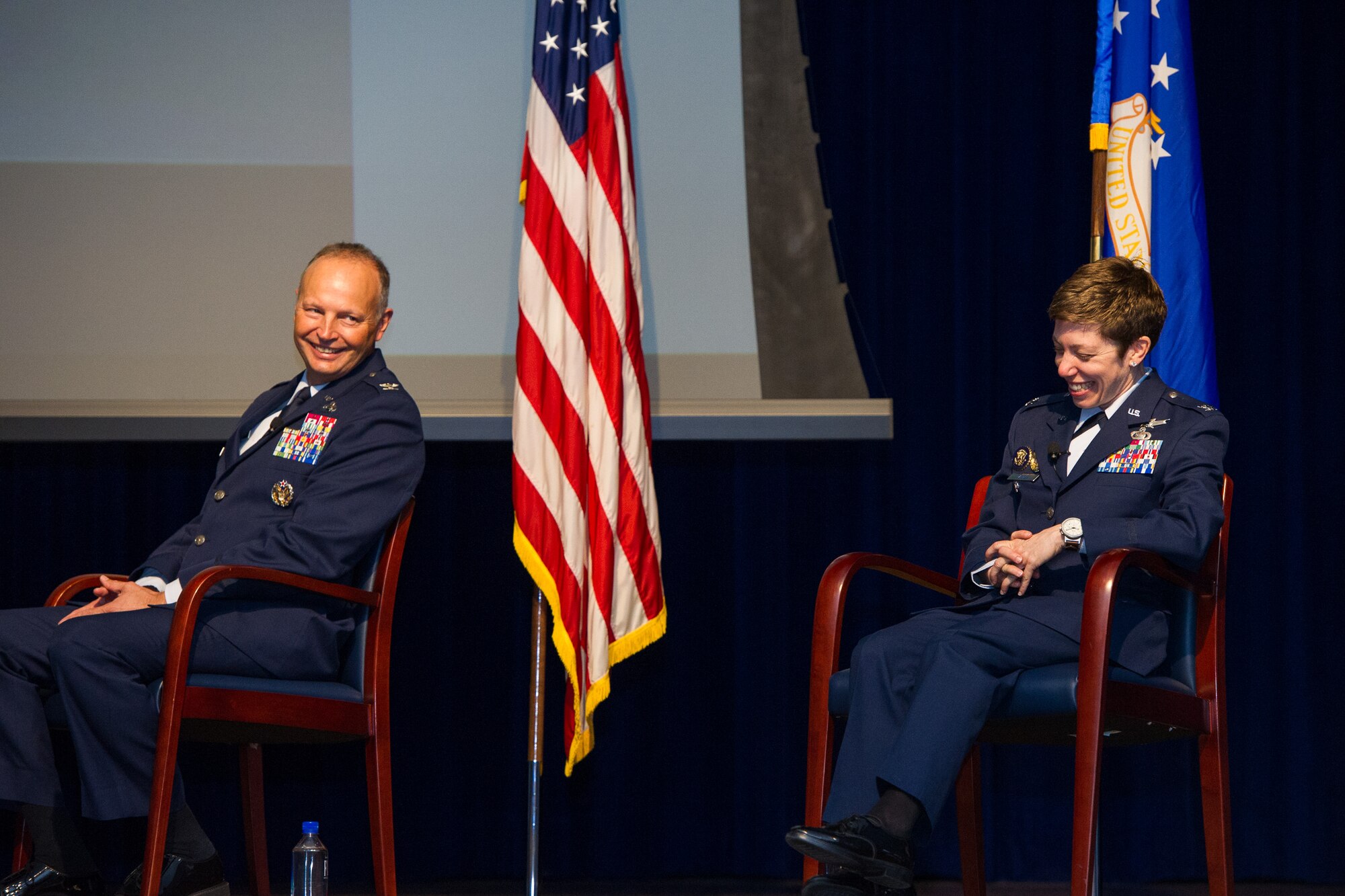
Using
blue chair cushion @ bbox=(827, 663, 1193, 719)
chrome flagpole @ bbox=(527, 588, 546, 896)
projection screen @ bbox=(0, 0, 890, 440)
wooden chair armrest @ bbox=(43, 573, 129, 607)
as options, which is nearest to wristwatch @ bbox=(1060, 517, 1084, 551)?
blue chair cushion @ bbox=(827, 663, 1193, 719)

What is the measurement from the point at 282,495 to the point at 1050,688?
151 centimetres

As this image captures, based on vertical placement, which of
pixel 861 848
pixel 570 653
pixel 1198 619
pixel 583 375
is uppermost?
pixel 583 375

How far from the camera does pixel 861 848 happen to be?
2.05 m

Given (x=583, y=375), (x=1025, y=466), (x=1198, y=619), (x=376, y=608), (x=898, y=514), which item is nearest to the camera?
(x=1198, y=619)

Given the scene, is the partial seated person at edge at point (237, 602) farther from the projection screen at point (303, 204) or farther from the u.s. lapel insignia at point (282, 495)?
the projection screen at point (303, 204)

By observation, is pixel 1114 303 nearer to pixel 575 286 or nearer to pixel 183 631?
pixel 575 286

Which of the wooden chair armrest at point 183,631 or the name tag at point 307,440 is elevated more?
the name tag at point 307,440

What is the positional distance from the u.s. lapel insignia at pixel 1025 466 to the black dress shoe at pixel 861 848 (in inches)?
32.3

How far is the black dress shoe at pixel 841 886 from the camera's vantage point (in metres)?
2.09

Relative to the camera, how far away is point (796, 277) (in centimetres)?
349

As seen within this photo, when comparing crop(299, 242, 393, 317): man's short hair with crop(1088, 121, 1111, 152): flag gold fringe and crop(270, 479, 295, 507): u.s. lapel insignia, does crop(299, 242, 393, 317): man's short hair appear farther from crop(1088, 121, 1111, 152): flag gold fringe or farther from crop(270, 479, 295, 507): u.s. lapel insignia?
crop(1088, 121, 1111, 152): flag gold fringe

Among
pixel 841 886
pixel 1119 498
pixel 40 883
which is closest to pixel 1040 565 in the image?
pixel 1119 498

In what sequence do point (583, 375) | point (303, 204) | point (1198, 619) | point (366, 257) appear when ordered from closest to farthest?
1. point (1198, 619)
2. point (366, 257)
3. point (583, 375)
4. point (303, 204)

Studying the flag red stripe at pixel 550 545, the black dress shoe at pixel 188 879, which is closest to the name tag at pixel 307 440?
the flag red stripe at pixel 550 545
